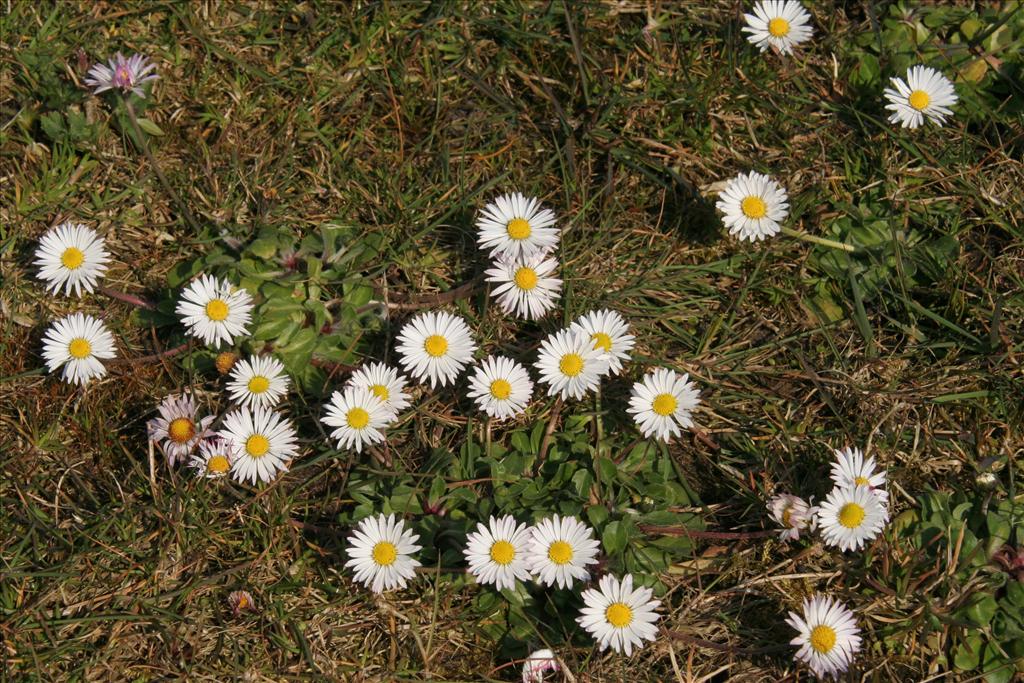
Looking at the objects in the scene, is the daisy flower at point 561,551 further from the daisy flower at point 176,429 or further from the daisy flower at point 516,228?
the daisy flower at point 176,429

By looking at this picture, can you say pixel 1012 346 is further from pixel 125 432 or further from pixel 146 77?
pixel 146 77

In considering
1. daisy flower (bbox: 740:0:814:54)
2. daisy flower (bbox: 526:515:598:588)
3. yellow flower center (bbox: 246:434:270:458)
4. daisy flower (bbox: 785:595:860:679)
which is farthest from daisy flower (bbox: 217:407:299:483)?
daisy flower (bbox: 740:0:814:54)

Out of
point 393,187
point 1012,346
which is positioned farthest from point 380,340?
point 1012,346

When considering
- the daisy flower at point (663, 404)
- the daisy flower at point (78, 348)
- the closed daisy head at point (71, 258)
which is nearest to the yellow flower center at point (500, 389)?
the daisy flower at point (663, 404)

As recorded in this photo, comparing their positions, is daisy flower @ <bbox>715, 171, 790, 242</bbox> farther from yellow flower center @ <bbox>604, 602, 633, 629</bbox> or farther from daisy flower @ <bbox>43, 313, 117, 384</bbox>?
daisy flower @ <bbox>43, 313, 117, 384</bbox>

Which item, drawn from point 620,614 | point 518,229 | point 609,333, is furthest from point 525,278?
point 620,614

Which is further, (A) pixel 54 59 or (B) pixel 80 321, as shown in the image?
(A) pixel 54 59
